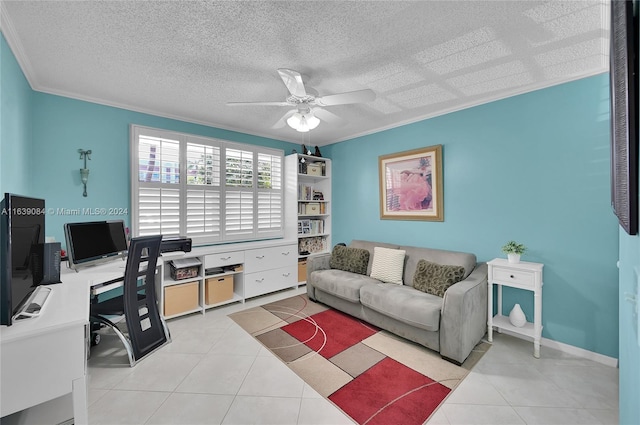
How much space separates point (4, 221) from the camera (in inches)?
47.8

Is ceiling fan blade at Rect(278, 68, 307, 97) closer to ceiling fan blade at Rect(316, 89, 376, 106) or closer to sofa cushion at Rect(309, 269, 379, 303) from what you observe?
ceiling fan blade at Rect(316, 89, 376, 106)

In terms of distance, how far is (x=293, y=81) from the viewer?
81.7 inches

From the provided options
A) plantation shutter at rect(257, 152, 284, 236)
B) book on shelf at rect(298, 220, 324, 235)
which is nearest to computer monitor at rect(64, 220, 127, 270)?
plantation shutter at rect(257, 152, 284, 236)

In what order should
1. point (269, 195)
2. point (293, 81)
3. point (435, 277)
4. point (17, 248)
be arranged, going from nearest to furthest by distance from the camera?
point (17, 248), point (293, 81), point (435, 277), point (269, 195)

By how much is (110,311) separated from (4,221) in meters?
1.54

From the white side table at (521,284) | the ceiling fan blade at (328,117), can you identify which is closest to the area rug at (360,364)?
the white side table at (521,284)

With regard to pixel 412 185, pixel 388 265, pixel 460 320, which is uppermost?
pixel 412 185

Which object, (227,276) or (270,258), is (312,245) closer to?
(270,258)

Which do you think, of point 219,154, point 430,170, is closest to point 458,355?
point 430,170

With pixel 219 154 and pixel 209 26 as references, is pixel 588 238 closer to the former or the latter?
pixel 209 26

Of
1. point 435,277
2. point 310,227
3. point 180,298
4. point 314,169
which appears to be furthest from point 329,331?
point 314,169

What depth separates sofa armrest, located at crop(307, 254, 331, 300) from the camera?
3.80m

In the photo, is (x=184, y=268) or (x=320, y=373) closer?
(x=320, y=373)

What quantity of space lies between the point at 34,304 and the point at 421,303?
8.96 ft
